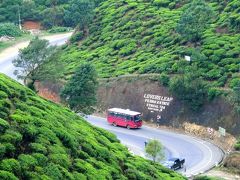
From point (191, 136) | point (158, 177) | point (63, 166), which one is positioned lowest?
point (191, 136)

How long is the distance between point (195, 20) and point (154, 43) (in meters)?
9.92

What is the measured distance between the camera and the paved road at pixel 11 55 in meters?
84.6

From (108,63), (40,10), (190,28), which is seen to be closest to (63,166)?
(190,28)

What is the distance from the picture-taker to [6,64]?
8825 centimetres

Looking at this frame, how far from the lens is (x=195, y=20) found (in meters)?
73.1

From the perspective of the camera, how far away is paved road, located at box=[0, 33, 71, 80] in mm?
84562

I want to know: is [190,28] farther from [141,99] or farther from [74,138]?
[74,138]

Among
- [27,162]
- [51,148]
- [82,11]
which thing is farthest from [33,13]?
[27,162]

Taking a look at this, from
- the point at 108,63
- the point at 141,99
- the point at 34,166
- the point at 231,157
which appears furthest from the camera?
the point at 108,63

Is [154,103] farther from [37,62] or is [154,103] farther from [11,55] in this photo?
[11,55]

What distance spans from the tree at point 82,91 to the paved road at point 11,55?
21044mm

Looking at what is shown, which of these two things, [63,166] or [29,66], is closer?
[63,166]

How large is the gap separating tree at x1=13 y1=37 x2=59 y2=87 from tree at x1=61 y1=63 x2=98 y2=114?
332 centimetres

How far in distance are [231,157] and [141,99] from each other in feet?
60.9
